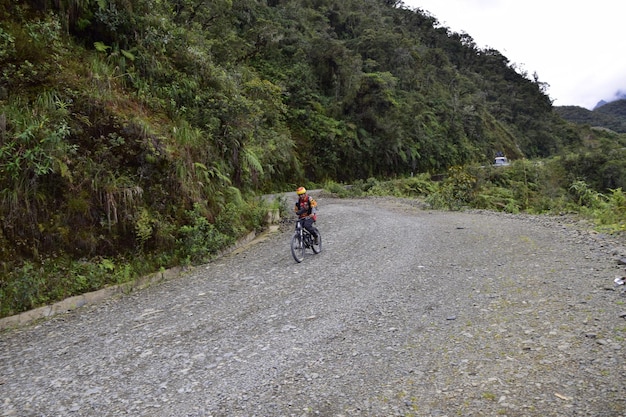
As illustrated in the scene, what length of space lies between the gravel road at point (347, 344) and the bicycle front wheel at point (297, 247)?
41cm

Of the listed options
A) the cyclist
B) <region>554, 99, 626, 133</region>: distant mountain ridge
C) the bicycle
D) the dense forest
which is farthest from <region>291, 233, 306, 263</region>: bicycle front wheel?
<region>554, 99, 626, 133</region>: distant mountain ridge

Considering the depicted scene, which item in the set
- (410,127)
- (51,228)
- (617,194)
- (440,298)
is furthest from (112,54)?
(410,127)

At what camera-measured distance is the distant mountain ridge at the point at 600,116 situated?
399ft

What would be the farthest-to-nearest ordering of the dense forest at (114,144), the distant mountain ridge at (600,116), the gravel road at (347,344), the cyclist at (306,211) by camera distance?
1. the distant mountain ridge at (600,116)
2. the cyclist at (306,211)
3. the dense forest at (114,144)
4. the gravel road at (347,344)

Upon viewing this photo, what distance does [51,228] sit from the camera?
273 inches

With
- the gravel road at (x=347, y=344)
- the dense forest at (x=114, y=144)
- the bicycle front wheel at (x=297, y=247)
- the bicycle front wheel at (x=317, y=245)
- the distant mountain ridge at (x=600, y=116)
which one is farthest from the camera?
the distant mountain ridge at (x=600, y=116)

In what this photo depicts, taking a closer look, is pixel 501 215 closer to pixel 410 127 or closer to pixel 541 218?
pixel 541 218

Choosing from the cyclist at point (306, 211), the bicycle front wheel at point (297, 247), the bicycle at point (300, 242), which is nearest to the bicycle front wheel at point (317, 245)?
the bicycle at point (300, 242)

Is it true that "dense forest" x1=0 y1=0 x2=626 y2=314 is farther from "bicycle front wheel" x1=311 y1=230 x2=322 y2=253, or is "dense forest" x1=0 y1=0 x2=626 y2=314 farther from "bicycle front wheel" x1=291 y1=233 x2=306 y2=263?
"bicycle front wheel" x1=311 y1=230 x2=322 y2=253

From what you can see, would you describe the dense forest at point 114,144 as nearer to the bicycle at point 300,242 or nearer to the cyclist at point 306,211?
the bicycle at point 300,242

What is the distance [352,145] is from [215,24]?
14402mm

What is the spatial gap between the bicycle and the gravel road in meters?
0.50

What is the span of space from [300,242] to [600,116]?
6308 inches

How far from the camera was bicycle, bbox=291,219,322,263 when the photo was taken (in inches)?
358
